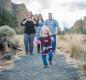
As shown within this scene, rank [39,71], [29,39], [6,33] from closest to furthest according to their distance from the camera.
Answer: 1. [39,71]
2. [29,39]
3. [6,33]

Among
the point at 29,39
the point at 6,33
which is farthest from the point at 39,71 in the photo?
the point at 6,33

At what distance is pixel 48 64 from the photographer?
1641cm

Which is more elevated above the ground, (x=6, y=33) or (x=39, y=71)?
(x=6, y=33)

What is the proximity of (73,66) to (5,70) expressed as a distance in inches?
93.2

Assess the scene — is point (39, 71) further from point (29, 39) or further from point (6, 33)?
point (6, 33)

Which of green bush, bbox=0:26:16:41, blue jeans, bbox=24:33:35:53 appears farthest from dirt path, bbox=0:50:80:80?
green bush, bbox=0:26:16:41

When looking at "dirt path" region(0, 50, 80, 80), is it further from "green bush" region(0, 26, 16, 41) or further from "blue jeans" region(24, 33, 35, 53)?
"green bush" region(0, 26, 16, 41)

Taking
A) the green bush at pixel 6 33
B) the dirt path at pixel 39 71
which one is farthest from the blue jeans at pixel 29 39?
the green bush at pixel 6 33

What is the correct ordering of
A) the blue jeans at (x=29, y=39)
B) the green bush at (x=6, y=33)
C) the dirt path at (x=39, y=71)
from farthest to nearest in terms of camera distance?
the green bush at (x=6, y=33)
the blue jeans at (x=29, y=39)
the dirt path at (x=39, y=71)

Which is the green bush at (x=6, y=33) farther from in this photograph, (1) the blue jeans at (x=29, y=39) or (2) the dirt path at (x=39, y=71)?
(2) the dirt path at (x=39, y=71)

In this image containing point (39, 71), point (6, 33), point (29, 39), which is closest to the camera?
point (39, 71)

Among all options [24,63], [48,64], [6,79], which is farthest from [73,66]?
[6,79]

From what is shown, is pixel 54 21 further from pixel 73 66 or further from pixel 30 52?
pixel 73 66

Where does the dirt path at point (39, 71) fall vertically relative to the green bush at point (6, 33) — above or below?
below
